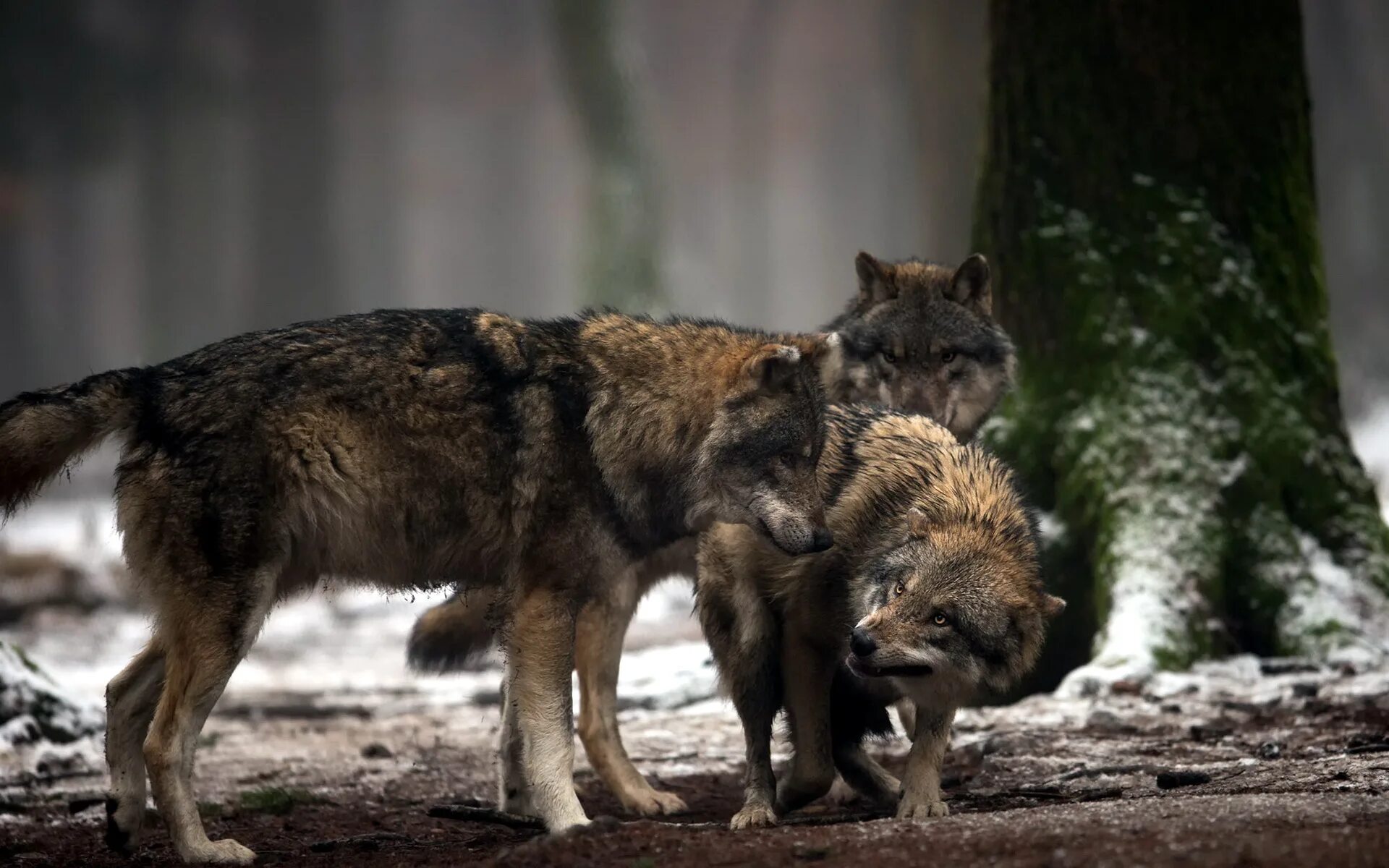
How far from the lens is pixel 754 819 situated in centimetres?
480

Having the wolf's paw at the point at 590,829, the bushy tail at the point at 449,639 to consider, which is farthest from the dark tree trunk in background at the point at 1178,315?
the wolf's paw at the point at 590,829

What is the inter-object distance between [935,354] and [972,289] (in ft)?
1.37

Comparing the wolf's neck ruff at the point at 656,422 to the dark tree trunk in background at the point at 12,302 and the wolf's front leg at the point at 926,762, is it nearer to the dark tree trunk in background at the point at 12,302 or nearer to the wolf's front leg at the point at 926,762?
the wolf's front leg at the point at 926,762

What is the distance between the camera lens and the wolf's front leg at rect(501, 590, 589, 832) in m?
4.74

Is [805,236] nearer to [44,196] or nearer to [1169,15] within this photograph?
[44,196]

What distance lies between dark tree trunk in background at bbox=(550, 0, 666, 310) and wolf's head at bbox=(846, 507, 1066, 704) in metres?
20.6

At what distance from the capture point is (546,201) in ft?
141

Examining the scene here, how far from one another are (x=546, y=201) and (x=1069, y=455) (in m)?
36.9

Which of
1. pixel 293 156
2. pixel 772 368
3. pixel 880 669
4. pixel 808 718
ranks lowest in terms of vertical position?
pixel 808 718

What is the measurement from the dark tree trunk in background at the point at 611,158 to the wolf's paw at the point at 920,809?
20845 millimetres

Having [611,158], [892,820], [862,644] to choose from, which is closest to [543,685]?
[862,644]

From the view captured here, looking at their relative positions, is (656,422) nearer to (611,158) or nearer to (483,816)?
(483,816)

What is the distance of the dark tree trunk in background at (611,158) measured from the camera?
2550 cm

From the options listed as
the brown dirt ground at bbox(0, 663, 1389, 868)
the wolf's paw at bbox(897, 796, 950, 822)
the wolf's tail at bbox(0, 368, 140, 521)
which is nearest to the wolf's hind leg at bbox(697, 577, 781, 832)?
the brown dirt ground at bbox(0, 663, 1389, 868)
